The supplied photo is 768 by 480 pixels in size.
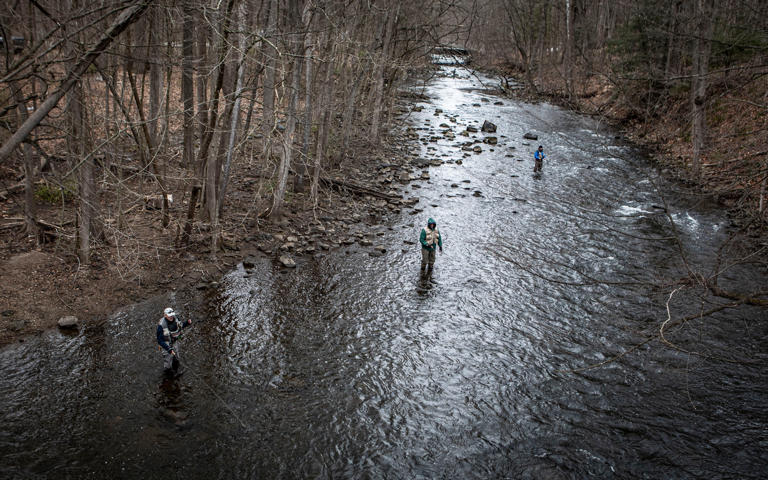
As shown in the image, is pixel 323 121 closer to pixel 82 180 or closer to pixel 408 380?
pixel 82 180

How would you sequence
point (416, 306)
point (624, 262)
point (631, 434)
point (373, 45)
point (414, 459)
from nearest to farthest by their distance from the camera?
point (414, 459) < point (631, 434) < point (416, 306) < point (624, 262) < point (373, 45)

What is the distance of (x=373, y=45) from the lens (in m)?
24.1

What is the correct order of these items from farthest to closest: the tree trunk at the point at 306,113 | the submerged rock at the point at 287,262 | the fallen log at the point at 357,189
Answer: the fallen log at the point at 357,189 < the tree trunk at the point at 306,113 < the submerged rock at the point at 287,262

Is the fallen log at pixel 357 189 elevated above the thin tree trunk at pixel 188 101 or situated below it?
below

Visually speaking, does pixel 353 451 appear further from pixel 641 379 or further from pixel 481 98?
pixel 481 98

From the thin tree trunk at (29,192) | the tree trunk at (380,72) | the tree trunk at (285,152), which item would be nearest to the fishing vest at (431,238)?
the tree trunk at (285,152)

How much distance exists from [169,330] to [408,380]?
16.8 feet

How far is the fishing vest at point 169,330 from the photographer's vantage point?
10117 mm

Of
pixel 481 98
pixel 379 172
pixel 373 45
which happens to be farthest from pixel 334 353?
pixel 481 98

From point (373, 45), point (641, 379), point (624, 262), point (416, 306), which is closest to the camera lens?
point (641, 379)

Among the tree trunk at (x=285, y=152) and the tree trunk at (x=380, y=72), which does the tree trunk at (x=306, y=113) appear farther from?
the tree trunk at (x=380, y=72)

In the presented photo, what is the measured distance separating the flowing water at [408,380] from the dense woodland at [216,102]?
206 cm

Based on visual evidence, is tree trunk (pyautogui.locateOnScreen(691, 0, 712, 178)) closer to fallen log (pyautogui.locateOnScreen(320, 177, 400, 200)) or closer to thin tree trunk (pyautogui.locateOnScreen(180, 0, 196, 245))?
fallen log (pyautogui.locateOnScreen(320, 177, 400, 200))

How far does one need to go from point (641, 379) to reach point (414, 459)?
5582mm
